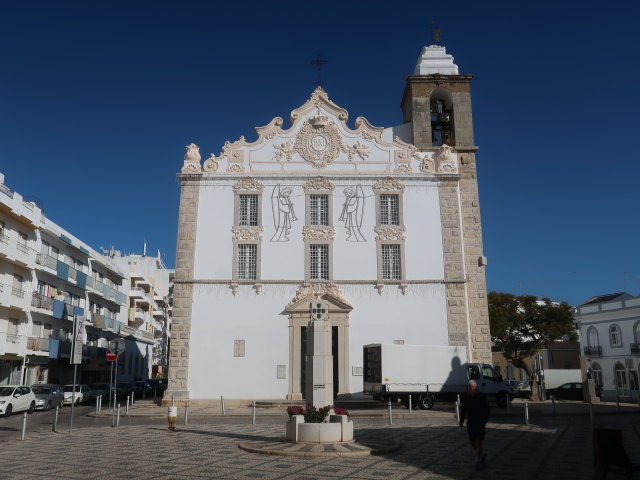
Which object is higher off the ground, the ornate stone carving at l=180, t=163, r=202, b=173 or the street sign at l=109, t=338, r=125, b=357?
the ornate stone carving at l=180, t=163, r=202, b=173

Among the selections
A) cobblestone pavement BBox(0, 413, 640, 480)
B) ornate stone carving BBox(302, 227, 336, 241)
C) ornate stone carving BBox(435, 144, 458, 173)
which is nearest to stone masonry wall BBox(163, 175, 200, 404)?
ornate stone carving BBox(302, 227, 336, 241)

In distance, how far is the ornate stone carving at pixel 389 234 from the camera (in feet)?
90.7

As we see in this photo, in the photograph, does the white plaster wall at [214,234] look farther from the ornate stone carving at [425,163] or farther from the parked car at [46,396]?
the ornate stone carving at [425,163]

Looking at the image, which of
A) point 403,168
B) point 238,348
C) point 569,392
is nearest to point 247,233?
point 238,348

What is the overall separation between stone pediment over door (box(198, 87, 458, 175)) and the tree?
54.2 ft

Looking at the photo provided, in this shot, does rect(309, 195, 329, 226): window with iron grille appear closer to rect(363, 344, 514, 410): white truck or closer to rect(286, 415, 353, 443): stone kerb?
rect(363, 344, 514, 410): white truck

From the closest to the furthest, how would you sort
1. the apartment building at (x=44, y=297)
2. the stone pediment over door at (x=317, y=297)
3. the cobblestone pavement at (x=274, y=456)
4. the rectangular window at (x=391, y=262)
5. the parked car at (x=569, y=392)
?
the cobblestone pavement at (x=274, y=456)
the stone pediment over door at (x=317, y=297)
the rectangular window at (x=391, y=262)
the apartment building at (x=44, y=297)
the parked car at (x=569, y=392)

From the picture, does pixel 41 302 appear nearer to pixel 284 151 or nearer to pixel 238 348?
pixel 238 348

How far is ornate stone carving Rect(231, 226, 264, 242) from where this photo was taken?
27578mm

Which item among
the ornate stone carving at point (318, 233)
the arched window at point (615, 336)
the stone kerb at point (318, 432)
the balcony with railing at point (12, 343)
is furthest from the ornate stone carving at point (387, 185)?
the arched window at point (615, 336)

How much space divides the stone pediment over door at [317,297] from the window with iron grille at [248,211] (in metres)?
4.02

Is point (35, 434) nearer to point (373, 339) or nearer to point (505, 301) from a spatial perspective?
point (373, 339)

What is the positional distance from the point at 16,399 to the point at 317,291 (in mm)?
13262

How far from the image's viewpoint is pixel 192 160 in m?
28.8
